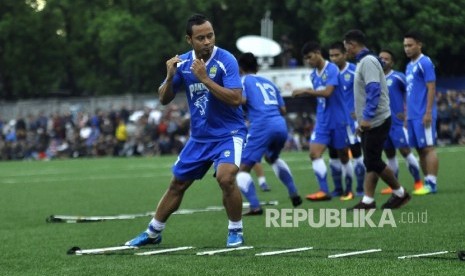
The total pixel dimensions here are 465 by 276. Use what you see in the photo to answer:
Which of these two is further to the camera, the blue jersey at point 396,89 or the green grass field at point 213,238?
the blue jersey at point 396,89

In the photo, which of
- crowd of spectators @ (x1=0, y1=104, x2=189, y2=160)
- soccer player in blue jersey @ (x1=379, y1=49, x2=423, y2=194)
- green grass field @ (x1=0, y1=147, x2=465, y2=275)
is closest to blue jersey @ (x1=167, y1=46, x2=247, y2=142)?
green grass field @ (x1=0, y1=147, x2=465, y2=275)

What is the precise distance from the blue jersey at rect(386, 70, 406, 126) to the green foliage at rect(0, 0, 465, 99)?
84.4ft

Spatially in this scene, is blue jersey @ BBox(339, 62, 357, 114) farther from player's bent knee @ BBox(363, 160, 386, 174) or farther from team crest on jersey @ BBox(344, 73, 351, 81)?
player's bent knee @ BBox(363, 160, 386, 174)

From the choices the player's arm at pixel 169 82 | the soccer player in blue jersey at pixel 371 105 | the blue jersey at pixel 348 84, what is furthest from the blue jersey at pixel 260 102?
the player's arm at pixel 169 82

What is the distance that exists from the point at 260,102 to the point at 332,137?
2120 millimetres

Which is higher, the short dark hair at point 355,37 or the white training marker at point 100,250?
the short dark hair at point 355,37

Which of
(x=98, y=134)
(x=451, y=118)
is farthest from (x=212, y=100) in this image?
(x=98, y=134)

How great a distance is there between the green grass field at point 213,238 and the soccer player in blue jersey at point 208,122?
1.34 feet

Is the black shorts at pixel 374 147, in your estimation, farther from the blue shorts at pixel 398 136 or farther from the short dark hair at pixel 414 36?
the blue shorts at pixel 398 136

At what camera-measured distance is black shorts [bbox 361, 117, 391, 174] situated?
12766 mm

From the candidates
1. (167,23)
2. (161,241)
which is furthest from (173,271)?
(167,23)

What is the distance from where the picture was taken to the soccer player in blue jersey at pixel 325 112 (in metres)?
15.7

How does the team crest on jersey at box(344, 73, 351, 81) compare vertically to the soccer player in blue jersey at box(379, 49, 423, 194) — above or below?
above

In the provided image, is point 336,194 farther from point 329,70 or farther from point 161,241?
point 161,241
